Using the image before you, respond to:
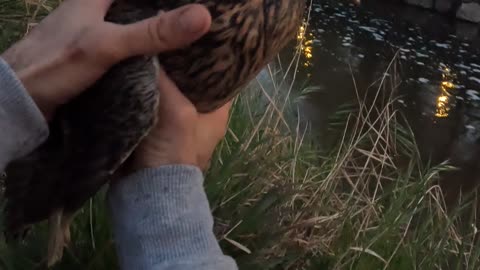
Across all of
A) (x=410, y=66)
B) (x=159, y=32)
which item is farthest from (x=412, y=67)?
(x=159, y=32)

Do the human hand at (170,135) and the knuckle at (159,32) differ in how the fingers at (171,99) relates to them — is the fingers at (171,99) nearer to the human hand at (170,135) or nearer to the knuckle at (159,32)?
the human hand at (170,135)

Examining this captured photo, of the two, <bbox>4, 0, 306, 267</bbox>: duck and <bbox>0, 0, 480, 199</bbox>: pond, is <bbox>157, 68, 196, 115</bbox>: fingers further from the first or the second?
<bbox>0, 0, 480, 199</bbox>: pond

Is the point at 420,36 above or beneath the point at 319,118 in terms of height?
beneath

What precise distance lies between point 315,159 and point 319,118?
2.92 m

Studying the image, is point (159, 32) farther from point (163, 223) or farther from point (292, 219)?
point (292, 219)

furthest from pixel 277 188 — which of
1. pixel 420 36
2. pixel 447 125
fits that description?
pixel 420 36

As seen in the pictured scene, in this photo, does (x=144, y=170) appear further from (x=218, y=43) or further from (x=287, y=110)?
(x=287, y=110)

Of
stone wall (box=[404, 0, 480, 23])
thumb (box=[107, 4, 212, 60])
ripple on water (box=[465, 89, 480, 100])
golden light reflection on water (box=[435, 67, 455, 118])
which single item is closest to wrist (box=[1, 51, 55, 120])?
thumb (box=[107, 4, 212, 60])

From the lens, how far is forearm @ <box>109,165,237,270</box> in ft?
4.65

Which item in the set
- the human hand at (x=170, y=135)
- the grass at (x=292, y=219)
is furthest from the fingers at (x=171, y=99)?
the grass at (x=292, y=219)

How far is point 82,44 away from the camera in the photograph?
145 cm

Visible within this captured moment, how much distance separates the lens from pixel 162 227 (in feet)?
4.66

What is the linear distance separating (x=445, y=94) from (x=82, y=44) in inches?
354

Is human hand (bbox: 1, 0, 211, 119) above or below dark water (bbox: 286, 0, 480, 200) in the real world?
above
